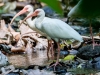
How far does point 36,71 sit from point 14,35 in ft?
13.1

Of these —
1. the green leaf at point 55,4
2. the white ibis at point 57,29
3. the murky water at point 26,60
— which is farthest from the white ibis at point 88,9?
the white ibis at point 57,29

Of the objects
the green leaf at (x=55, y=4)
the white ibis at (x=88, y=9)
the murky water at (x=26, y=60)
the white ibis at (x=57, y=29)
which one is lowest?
the murky water at (x=26, y=60)

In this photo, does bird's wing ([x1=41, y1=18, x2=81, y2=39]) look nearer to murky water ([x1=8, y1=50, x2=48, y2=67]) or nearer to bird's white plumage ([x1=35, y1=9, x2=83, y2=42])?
bird's white plumage ([x1=35, y1=9, x2=83, y2=42])

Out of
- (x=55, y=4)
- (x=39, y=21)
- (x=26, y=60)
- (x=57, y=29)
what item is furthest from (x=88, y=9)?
(x=39, y=21)

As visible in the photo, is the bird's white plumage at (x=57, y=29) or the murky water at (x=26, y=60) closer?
the murky water at (x=26, y=60)

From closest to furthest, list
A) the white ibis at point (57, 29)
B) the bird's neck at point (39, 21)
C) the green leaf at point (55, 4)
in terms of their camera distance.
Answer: the green leaf at point (55, 4) < the white ibis at point (57, 29) < the bird's neck at point (39, 21)

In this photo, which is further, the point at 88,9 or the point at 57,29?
the point at 57,29

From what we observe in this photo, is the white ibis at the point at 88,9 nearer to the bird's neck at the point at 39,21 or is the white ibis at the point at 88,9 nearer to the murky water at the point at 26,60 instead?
the murky water at the point at 26,60

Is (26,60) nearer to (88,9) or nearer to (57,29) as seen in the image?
(57,29)

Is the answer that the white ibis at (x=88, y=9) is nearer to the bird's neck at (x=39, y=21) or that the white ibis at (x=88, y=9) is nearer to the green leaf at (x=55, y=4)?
the green leaf at (x=55, y=4)

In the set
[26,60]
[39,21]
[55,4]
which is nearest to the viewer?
[55,4]

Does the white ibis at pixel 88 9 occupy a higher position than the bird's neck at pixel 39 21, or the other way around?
the white ibis at pixel 88 9

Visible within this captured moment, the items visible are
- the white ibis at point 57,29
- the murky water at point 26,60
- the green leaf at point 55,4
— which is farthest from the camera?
the white ibis at point 57,29

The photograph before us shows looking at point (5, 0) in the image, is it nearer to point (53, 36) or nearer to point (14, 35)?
point (14, 35)
